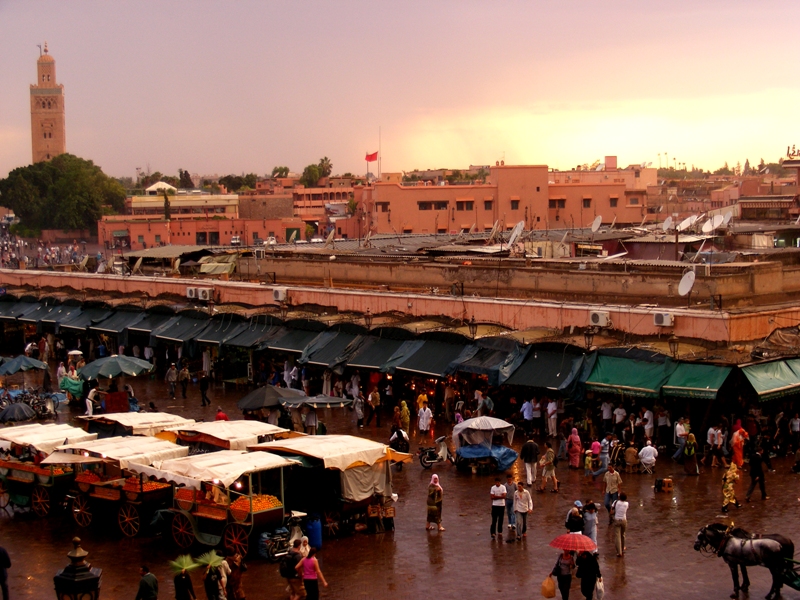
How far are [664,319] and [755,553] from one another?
32.8ft

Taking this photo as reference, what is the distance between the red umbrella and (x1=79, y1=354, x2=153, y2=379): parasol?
1600 centimetres

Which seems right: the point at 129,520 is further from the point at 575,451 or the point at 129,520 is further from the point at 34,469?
the point at 575,451

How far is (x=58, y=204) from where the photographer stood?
107m

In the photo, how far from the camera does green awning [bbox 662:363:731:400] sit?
1986 centimetres

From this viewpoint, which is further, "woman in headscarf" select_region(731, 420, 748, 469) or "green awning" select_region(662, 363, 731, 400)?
"green awning" select_region(662, 363, 731, 400)

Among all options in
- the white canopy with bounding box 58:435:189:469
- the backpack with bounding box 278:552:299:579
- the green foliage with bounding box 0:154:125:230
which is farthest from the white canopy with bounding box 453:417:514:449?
the green foliage with bounding box 0:154:125:230

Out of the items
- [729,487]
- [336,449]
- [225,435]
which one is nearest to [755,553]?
[729,487]

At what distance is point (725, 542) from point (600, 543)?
8.37ft

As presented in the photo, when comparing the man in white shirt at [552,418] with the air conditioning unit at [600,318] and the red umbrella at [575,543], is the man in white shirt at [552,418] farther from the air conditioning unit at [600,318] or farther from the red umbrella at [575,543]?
the red umbrella at [575,543]

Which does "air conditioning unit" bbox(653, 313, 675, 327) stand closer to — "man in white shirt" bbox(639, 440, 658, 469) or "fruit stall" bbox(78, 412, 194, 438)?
"man in white shirt" bbox(639, 440, 658, 469)

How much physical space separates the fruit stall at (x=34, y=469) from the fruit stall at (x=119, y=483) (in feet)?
1.28

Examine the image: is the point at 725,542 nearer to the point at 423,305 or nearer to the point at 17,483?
the point at 17,483

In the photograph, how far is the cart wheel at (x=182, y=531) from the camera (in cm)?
1521

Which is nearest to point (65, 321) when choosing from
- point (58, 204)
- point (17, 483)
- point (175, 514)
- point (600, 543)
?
point (17, 483)
